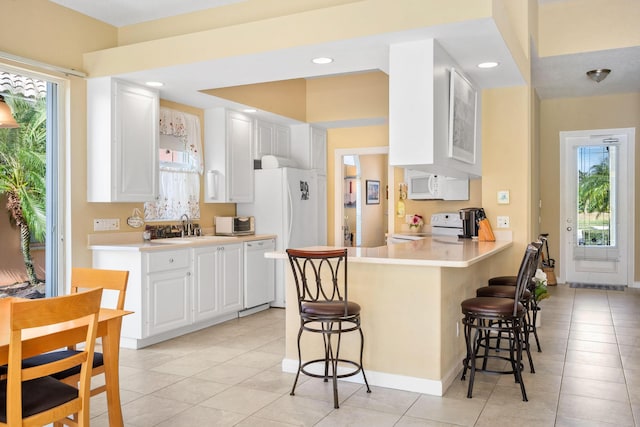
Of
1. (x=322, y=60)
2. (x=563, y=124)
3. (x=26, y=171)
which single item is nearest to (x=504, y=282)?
(x=322, y=60)

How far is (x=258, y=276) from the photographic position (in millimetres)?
5879

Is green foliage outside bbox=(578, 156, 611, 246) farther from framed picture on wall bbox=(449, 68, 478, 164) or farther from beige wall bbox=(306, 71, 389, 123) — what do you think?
framed picture on wall bbox=(449, 68, 478, 164)

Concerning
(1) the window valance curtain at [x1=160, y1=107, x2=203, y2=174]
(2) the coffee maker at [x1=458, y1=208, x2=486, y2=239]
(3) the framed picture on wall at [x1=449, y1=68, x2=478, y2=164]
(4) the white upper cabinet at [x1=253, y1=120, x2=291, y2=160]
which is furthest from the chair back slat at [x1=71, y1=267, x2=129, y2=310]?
(4) the white upper cabinet at [x1=253, y1=120, x2=291, y2=160]

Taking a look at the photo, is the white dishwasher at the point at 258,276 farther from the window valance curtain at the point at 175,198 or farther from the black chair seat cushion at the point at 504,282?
the black chair seat cushion at the point at 504,282

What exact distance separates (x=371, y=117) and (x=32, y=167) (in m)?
4.00

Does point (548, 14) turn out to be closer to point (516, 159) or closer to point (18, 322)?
point (516, 159)

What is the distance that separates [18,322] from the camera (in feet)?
6.07

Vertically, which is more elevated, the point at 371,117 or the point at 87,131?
the point at 371,117

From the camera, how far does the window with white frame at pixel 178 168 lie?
537cm

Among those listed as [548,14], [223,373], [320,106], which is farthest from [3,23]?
[548,14]

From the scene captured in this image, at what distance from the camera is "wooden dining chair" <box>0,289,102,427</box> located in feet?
6.19

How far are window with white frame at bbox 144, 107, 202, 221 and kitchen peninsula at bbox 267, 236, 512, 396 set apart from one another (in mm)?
2188

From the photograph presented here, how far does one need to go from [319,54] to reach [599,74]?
3.98m

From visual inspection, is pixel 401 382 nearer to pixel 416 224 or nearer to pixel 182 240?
pixel 182 240
